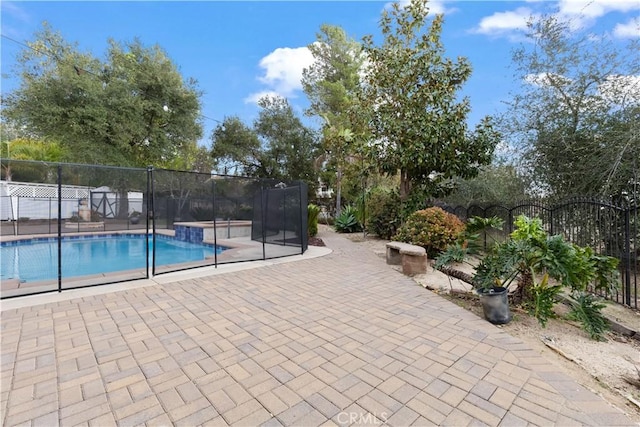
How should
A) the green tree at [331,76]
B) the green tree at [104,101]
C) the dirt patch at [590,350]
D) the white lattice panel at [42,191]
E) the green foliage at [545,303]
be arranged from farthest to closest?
1. the green tree at [331,76]
2. the white lattice panel at [42,191]
3. the green tree at [104,101]
4. the green foliage at [545,303]
5. the dirt patch at [590,350]

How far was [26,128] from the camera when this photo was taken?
11.0m

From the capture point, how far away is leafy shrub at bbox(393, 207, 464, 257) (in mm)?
6332

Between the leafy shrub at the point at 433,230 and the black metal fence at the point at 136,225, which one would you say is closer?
the black metal fence at the point at 136,225

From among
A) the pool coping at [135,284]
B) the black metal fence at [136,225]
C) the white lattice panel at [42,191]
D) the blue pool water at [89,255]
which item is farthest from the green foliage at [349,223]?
the white lattice panel at [42,191]

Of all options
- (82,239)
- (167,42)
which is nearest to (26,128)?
(82,239)

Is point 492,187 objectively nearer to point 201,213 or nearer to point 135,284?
point 201,213

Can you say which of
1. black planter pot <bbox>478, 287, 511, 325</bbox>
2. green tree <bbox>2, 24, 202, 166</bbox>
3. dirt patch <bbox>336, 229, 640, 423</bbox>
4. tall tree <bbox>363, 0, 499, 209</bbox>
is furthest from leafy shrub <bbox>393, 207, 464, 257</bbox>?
green tree <bbox>2, 24, 202, 166</bbox>

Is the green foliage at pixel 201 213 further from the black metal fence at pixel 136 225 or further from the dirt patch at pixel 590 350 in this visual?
the dirt patch at pixel 590 350

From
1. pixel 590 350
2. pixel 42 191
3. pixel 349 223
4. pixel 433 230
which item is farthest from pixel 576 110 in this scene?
pixel 42 191

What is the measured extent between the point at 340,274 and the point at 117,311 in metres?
3.18

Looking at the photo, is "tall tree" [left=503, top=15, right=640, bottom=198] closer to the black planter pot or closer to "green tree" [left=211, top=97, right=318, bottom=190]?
the black planter pot

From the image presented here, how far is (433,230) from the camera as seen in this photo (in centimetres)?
636

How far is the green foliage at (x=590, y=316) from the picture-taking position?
2785 mm

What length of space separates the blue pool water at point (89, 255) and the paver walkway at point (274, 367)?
369cm
